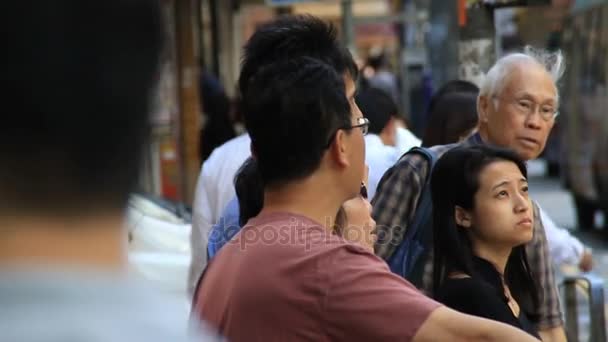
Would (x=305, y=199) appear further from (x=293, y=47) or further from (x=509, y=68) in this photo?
(x=509, y=68)

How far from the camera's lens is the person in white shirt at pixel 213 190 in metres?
Result: 5.86

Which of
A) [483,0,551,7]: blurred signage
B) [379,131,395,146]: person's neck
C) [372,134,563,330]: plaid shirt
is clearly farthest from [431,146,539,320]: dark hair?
[483,0,551,7]: blurred signage

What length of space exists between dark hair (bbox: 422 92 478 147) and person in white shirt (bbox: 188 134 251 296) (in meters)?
0.84

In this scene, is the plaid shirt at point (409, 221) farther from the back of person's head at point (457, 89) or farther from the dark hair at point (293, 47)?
the back of person's head at point (457, 89)

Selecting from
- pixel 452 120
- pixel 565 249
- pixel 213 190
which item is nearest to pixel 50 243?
pixel 213 190

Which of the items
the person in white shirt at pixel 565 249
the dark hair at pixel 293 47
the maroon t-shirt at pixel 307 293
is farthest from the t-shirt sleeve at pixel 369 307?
the person in white shirt at pixel 565 249

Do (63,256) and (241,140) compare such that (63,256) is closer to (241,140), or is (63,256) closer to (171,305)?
(171,305)

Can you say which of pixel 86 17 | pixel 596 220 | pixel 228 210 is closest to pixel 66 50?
pixel 86 17

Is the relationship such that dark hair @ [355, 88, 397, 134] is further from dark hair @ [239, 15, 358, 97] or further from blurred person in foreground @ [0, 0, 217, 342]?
blurred person in foreground @ [0, 0, 217, 342]

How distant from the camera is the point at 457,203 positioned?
405cm

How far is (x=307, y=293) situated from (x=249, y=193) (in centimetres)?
133

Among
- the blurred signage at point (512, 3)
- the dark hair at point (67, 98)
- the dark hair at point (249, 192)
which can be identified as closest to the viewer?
the dark hair at point (67, 98)


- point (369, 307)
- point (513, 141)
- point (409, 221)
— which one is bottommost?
point (409, 221)

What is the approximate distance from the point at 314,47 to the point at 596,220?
16.8m
